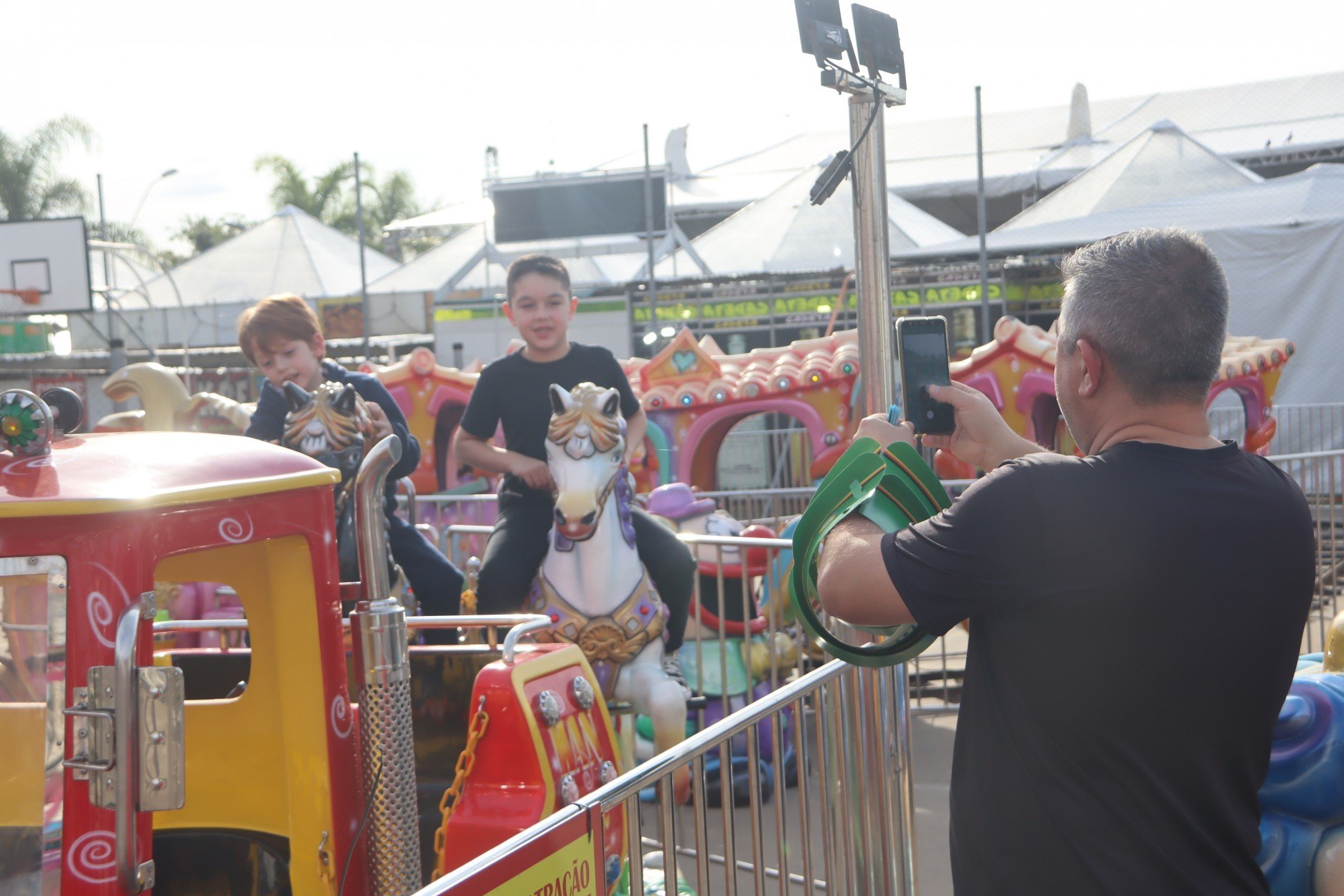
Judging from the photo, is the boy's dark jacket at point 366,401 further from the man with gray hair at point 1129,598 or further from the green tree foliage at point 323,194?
the green tree foliage at point 323,194

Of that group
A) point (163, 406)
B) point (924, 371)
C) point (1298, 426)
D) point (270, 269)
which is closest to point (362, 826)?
point (924, 371)

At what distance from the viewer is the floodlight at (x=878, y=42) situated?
2.34 meters

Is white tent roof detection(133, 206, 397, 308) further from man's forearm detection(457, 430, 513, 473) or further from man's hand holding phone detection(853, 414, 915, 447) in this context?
man's hand holding phone detection(853, 414, 915, 447)

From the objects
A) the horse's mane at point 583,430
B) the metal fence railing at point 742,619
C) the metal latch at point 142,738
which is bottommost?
the metal fence railing at point 742,619

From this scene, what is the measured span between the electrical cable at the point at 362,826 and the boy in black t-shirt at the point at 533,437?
183cm

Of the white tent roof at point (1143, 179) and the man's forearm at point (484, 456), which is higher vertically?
Answer: the white tent roof at point (1143, 179)

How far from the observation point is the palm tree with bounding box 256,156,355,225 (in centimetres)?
4081

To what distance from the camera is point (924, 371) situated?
2.00m

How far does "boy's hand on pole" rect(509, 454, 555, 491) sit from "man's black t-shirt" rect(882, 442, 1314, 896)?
2.68m

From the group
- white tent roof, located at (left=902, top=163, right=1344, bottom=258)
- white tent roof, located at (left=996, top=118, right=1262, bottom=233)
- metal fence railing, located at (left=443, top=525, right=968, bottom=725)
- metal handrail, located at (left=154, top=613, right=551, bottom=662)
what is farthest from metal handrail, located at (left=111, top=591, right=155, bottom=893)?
white tent roof, located at (left=996, top=118, right=1262, bottom=233)

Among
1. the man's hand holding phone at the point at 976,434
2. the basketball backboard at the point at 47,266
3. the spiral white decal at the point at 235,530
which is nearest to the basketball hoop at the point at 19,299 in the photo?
the basketball backboard at the point at 47,266

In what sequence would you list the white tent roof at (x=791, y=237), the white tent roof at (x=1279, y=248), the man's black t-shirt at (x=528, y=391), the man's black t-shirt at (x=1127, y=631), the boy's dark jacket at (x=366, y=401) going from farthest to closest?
the white tent roof at (x=791, y=237) → the white tent roof at (x=1279, y=248) → the man's black t-shirt at (x=528, y=391) → the boy's dark jacket at (x=366, y=401) → the man's black t-shirt at (x=1127, y=631)

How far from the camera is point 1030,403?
10.2 metres

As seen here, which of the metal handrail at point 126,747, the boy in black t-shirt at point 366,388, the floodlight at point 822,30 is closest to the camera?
the metal handrail at point 126,747
